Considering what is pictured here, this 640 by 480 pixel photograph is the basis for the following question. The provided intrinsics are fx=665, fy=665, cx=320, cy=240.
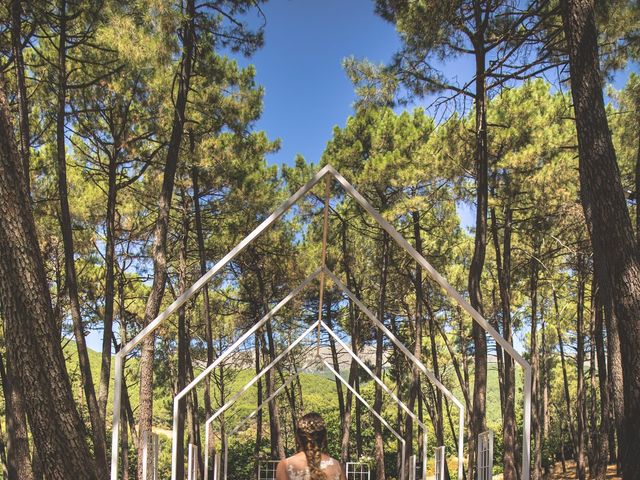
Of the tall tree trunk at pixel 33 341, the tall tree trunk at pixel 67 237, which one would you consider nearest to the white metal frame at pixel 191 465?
the tall tree trunk at pixel 67 237

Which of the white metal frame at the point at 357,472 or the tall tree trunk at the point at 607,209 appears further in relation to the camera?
the white metal frame at the point at 357,472

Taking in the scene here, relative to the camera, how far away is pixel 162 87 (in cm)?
1063

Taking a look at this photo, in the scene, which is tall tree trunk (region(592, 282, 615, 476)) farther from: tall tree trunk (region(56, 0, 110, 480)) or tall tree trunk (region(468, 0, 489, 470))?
tall tree trunk (region(56, 0, 110, 480))

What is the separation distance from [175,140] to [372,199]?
269 inches

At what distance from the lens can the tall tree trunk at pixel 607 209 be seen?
451cm

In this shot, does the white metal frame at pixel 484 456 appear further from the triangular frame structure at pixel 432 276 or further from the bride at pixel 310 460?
the bride at pixel 310 460

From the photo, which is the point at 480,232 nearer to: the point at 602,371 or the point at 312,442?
the point at 312,442

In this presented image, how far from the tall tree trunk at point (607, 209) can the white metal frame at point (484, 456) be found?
100cm

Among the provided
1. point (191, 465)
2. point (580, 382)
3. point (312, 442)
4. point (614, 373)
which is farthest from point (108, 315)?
point (580, 382)

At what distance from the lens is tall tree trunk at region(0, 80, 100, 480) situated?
12.9ft

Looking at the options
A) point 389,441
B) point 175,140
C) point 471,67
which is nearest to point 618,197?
point 471,67

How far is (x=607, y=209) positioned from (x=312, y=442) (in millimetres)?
2764

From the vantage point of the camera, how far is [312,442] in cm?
335

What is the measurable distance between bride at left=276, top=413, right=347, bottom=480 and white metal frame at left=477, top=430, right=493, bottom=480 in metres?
2.18
